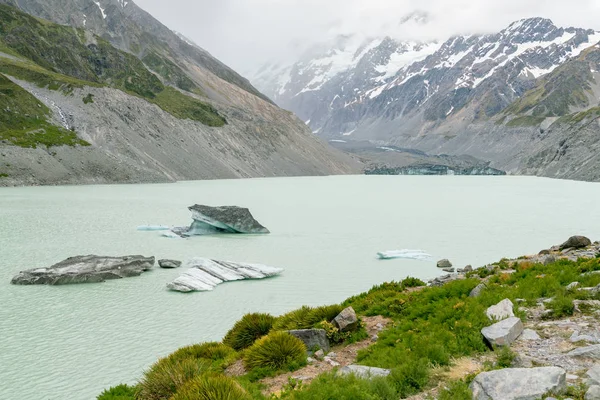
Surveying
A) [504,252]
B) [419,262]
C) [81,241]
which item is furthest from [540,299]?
[81,241]

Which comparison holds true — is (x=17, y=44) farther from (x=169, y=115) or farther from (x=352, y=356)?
(x=352, y=356)

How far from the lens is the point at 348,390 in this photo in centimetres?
852

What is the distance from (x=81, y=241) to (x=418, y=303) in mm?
32914

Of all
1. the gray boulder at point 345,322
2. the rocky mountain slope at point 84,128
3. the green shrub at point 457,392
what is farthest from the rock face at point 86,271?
the rocky mountain slope at point 84,128

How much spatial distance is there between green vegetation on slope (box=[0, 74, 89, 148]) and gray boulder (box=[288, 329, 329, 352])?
109013 millimetres

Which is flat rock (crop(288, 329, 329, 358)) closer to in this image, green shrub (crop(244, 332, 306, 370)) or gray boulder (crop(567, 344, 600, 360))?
green shrub (crop(244, 332, 306, 370))

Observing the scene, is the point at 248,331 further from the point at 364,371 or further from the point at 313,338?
the point at 364,371

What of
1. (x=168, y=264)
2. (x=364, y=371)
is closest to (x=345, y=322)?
(x=364, y=371)

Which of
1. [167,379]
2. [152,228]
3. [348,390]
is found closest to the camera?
[348,390]

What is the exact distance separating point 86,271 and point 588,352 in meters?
25.3

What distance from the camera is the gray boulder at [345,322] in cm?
1366

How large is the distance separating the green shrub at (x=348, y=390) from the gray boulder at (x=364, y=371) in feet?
0.94

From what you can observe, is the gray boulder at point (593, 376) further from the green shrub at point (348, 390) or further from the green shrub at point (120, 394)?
the green shrub at point (120, 394)

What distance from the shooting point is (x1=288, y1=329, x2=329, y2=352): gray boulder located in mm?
12656
